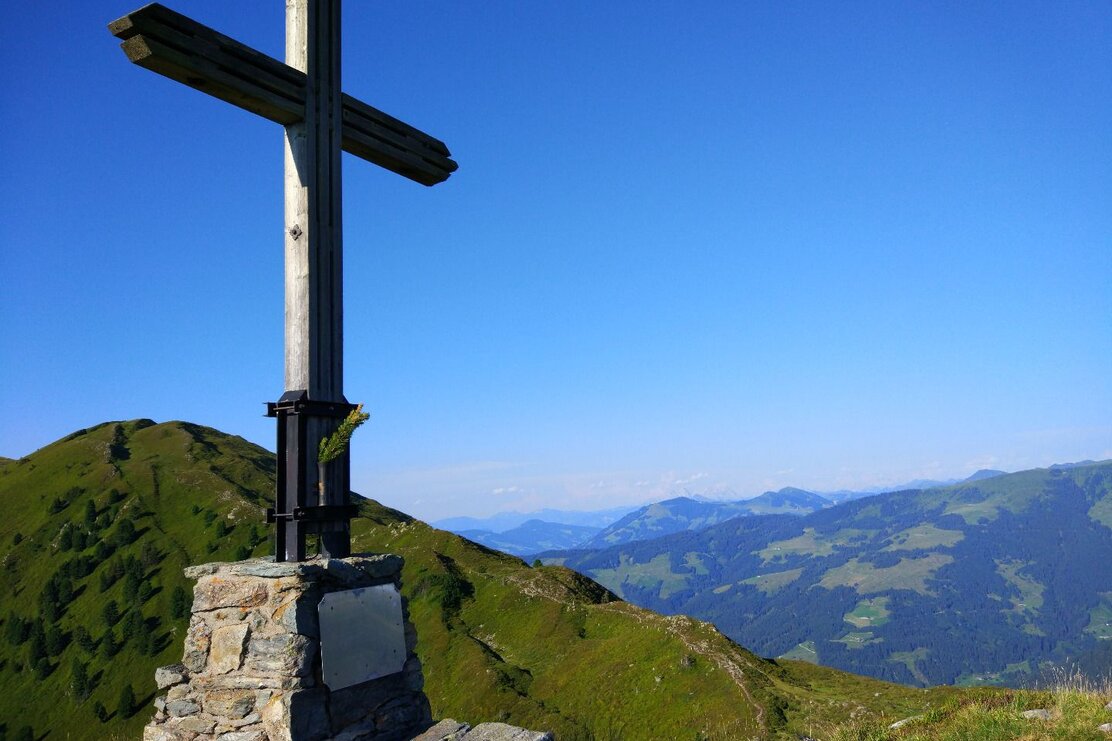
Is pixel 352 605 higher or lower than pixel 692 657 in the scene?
higher

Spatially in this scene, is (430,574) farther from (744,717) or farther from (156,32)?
(156,32)

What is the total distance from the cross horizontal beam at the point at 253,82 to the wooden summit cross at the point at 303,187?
12 mm

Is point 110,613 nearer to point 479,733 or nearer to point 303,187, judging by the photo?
point 303,187

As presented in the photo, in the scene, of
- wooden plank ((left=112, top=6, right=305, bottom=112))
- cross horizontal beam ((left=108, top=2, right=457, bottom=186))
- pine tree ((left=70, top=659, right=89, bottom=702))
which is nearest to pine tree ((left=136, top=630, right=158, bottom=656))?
pine tree ((left=70, top=659, right=89, bottom=702))

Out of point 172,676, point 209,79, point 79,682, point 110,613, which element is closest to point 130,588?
point 110,613

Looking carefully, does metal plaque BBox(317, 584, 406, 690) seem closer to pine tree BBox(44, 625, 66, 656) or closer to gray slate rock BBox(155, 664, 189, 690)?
gray slate rock BBox(155, 664, 189, 690)

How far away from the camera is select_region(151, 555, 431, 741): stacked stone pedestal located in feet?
26.3

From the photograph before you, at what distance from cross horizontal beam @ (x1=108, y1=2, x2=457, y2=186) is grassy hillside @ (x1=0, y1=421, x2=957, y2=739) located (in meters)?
15.4

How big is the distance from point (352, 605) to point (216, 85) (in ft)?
20.3

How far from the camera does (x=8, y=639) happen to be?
76188mm

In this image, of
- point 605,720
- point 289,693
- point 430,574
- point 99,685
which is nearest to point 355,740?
point 289,693

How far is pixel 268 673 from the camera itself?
809 centimetres

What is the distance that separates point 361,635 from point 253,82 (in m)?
6.62

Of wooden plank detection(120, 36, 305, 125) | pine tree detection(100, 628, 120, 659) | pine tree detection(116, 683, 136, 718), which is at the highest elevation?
wooden plank detection(120, 36, 305, 125)
